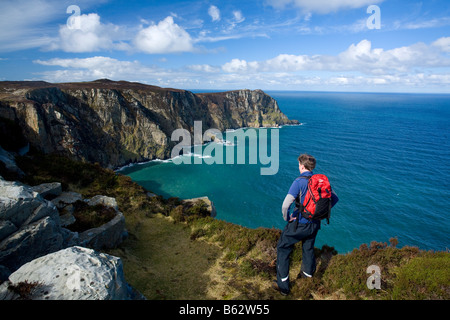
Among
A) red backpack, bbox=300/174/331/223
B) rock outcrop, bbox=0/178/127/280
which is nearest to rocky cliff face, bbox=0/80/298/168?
rock outcrop, bbox=0/178/127/280

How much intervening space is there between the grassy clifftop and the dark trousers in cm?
49

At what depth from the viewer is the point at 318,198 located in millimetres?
5457

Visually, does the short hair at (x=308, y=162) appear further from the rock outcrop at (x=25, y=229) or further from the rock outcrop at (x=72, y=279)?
the rock outcrop at (x=25, y=229)

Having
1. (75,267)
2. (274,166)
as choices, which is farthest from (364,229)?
(75,267)

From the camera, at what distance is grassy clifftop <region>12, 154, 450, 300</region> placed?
6426 millimetres

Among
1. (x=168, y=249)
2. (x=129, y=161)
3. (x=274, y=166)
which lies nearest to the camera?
(x=168, y=249)

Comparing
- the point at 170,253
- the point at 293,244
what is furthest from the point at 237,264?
the point at 293,244

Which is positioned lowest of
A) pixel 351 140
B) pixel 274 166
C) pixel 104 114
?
pixel 274 166

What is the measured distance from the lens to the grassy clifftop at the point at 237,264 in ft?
21.1

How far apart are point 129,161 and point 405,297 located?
72913 mm

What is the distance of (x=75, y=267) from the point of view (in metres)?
4.19

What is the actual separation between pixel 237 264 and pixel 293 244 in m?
3.62

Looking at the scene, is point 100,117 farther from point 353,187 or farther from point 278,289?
point 278,289
